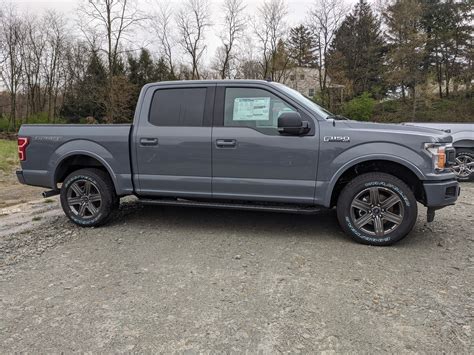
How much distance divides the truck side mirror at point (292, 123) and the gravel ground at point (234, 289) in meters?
1.37

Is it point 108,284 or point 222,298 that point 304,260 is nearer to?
point 222,298

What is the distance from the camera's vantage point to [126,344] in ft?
7.90

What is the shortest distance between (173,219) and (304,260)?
2.34m

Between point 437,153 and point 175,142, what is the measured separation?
10.3ft

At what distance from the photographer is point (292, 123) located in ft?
13.3

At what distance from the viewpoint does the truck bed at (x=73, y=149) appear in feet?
15.8

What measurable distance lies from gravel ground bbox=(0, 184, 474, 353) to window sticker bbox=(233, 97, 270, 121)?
1.51m

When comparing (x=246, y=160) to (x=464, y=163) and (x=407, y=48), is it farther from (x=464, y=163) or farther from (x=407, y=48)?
(x=407, y=48)

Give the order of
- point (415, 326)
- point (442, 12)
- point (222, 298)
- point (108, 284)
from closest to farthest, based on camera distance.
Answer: point (415, 326), point (222, 298), point (108, 284), point (442, 12)

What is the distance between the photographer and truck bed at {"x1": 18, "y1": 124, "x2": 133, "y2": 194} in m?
4.81

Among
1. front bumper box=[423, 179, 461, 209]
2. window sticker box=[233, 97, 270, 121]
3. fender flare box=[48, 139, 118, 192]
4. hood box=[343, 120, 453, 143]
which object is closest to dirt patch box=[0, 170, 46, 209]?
fender flare box=[48, 139, 118, 192]

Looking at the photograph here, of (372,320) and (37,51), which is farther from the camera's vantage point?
(37,51)

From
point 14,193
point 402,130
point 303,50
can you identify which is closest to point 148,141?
point 402,130

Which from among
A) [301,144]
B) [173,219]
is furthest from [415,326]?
[173,219]
